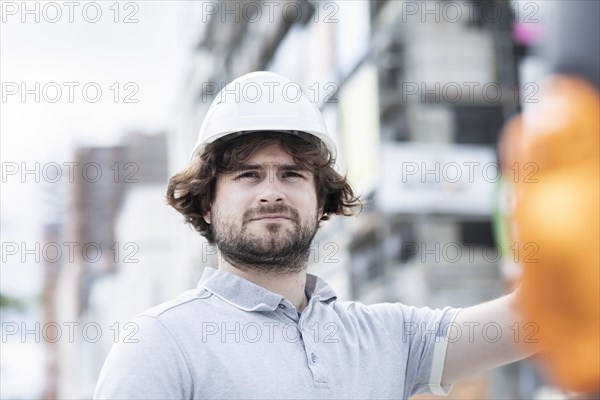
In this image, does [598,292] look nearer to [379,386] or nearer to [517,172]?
[517,172]

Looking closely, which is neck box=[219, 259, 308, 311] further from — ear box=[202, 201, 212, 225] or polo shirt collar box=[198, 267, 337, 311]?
ear box=[202, 201, 212, 225]

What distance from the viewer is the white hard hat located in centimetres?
317

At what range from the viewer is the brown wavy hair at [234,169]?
10.5 ft

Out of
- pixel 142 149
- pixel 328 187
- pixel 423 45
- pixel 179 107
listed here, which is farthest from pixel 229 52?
pixel 328 187

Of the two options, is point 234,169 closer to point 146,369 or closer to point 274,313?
point 274,313

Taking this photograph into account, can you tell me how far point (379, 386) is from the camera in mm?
3037

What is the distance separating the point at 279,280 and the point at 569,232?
→ 1806 mm

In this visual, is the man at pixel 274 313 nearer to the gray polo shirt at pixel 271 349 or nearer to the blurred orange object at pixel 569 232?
the gray polo shirt at pixel 271 349

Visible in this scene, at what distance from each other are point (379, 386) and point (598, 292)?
1.67 meters

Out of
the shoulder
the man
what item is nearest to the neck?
the man

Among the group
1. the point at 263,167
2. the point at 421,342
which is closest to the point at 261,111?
the point at 263,167

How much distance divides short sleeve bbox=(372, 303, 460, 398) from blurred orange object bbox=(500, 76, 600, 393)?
1.80 meters

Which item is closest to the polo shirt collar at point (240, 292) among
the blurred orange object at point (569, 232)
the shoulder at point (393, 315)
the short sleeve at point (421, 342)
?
the shoulder at point (393, 315)

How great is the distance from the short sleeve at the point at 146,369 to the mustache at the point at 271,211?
16.5 inches
